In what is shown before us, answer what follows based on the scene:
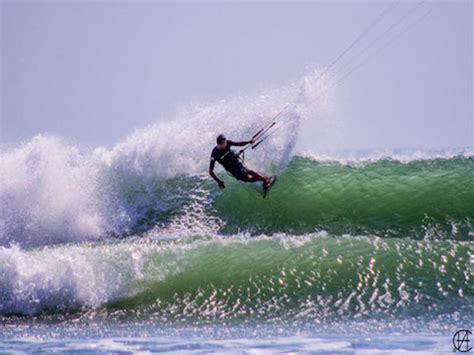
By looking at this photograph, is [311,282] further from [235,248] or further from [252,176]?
[252,176]

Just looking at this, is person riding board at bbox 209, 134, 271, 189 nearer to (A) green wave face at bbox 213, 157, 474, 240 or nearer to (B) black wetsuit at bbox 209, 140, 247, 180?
(B) black wetsuit at bbox 209, 140, 247, 180

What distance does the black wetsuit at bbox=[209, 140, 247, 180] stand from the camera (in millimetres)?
11711

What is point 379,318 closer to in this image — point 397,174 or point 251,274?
point 251,274

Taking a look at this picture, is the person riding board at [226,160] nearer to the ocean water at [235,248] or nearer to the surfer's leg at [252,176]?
the surfer's leg at [252,176]

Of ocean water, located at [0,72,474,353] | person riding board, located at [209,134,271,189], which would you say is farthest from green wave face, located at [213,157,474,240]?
person riding board, located at [209,134,271,189]

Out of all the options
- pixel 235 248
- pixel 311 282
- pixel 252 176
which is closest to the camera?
pixel 311 282

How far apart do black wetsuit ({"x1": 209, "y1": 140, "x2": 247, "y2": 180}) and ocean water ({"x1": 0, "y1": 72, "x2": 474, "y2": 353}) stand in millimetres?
972

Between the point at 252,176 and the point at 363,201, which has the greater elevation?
the point at 252,176

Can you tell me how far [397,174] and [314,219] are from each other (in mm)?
2128

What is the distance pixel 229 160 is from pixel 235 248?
132 centimetres

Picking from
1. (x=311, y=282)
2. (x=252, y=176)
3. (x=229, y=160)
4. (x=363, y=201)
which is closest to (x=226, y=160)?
(x=229, y=160)

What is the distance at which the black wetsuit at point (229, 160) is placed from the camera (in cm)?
1171

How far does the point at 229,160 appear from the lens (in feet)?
38.8

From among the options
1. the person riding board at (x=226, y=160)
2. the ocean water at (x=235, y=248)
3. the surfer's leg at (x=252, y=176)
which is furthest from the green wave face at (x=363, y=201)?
the person riding board at (x=226, y=160)
